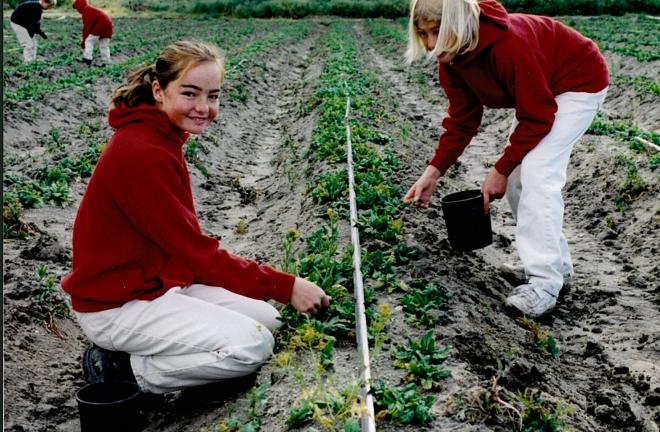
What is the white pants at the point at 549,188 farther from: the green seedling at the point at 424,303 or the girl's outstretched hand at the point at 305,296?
the girl's outstretched hand at the point at 305,296

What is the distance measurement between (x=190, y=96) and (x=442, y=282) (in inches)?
76.6

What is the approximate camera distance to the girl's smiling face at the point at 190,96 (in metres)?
3.37

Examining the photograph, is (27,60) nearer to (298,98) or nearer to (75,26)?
(298,98)

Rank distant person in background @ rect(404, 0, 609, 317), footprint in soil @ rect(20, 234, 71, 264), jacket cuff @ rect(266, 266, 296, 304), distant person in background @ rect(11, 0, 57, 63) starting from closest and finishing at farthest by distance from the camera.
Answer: jacket cuff @ rect(266, 266, 296, 304), distant person in background @ rect(404, 0, 609, 317), footprint in soil @ rect(20, 234, 71, 264), distant person in background @ rect(11, 0, 57, 63)

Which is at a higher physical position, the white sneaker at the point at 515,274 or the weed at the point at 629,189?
the white sneaker at the point at 515,274

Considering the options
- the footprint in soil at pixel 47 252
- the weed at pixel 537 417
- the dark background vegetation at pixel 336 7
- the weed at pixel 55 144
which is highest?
the weed at pixel 537 417

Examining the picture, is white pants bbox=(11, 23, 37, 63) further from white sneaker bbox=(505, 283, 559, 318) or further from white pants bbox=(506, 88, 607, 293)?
white sneaker bbox=(505, 283, 559, 318)

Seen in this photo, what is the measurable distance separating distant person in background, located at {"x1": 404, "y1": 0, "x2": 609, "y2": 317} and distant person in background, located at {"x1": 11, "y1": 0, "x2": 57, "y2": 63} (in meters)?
13.5

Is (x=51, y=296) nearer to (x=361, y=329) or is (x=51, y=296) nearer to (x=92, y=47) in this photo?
(x=361, y=329)

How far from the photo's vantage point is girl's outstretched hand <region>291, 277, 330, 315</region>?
3525mm

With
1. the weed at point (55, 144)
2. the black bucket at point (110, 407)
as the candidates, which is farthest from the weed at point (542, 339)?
the weed at point (55, 144)

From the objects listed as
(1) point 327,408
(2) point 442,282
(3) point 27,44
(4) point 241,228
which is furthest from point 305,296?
(3) point 27,44

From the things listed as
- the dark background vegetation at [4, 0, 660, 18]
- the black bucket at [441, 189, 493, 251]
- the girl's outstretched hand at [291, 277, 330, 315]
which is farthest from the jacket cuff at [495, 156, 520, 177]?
the dark background vegetation at [4, 0, 660, 18]

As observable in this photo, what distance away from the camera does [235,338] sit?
3.38m
